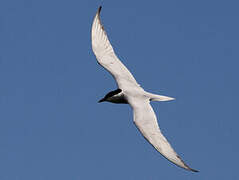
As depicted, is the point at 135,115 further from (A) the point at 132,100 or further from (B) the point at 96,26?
(B) the point at 96,26

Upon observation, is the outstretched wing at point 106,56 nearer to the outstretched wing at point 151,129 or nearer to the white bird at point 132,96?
the white bird at point 132,96

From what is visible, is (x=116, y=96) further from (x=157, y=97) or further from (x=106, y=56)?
(x=106, y=56)

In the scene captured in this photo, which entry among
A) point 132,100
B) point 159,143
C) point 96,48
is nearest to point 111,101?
point 132,100

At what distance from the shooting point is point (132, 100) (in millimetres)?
19219

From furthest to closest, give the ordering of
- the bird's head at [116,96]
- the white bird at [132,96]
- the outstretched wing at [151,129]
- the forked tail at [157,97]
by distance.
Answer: the bird's head at [116,96], the forked tail at [157,97], the white bird at [132,96], the outstretched wing at [151,129]

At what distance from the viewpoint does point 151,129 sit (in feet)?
55.8

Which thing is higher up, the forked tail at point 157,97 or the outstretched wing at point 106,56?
the outstretched wing at point 106,56

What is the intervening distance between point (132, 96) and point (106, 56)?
9.58ft

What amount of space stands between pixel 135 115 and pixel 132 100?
1267 mm

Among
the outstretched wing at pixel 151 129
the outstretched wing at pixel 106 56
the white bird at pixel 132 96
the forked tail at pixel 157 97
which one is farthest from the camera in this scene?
the outstretched wing at pixel 106 56

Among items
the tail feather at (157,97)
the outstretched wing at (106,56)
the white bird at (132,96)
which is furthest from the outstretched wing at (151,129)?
the outstretched wing at (106,56)

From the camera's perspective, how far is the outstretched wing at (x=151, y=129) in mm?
15145

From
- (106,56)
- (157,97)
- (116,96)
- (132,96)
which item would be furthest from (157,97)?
(106,56)

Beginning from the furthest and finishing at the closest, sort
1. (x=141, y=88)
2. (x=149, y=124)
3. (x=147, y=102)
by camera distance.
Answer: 1. (x=141, y=88)
2. (x=147, y=102)
3. (x=149, y=124)
